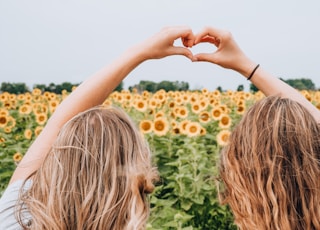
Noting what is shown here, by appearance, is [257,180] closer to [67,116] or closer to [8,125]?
[67,116]

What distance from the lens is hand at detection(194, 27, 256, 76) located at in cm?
190

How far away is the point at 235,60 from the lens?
2.00 metres

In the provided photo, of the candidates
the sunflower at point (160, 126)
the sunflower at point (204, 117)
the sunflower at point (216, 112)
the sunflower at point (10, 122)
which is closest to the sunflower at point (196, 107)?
the sunflower at point (204, 117)

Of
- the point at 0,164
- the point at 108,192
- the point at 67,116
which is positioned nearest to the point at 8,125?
the point at 0,164

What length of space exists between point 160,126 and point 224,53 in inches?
145

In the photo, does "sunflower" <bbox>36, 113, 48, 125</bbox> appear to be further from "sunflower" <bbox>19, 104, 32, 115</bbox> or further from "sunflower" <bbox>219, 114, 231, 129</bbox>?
"sunflower" <bbox>219, 114, 231, 129</bbox>

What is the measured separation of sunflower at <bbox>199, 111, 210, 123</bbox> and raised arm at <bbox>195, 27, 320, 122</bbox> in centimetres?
430

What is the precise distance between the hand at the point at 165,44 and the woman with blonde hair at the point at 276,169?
0.35 m

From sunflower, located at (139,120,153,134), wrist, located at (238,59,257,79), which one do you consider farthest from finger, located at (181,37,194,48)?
sunflower, located at (139,120,153,134)

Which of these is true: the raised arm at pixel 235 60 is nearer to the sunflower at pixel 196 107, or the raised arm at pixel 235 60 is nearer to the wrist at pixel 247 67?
the wrist at pixel 247 67

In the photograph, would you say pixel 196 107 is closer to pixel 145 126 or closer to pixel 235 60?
pixel 145 126

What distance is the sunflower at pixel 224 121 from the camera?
6.05 metres

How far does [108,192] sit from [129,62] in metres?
0.58

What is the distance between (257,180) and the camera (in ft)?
5.45
